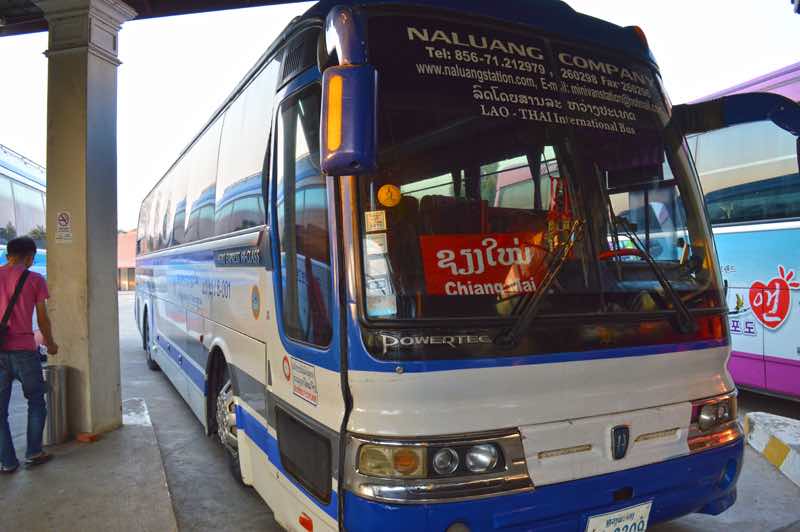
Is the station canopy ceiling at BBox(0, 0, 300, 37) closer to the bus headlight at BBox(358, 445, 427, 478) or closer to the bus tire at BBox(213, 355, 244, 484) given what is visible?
the bus tire at BBox(213, 355, 244, 484)

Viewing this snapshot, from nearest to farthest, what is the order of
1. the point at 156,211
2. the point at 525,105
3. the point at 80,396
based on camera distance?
the point at 525,105, the point at 80,396, the point at 156,211

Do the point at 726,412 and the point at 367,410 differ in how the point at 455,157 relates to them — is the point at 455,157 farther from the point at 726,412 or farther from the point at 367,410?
the point at 726,412

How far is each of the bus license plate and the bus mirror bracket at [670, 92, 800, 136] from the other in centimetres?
207

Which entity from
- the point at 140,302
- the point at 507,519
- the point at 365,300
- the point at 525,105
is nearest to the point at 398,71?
the point at 525,105

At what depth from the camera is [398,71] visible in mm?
2641

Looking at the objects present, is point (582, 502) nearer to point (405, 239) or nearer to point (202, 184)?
point (405, 239)

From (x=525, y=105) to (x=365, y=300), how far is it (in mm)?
1240

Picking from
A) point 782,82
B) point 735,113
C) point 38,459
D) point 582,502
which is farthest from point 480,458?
point 782,82

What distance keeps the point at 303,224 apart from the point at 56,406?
372cm

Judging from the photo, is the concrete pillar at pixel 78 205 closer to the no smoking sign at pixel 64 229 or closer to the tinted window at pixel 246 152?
the no smoking sign at pixel 64 229

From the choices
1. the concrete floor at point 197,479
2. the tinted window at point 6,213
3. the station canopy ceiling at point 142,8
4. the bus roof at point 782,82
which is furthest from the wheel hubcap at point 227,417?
the tinted window at point 6,213

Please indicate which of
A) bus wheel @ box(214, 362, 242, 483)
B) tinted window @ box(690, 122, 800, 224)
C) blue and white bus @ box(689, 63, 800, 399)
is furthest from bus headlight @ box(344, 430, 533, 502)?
tinted window @ box(690, 122, 800, 224)

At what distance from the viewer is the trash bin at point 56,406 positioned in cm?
525

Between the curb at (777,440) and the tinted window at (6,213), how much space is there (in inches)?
477
